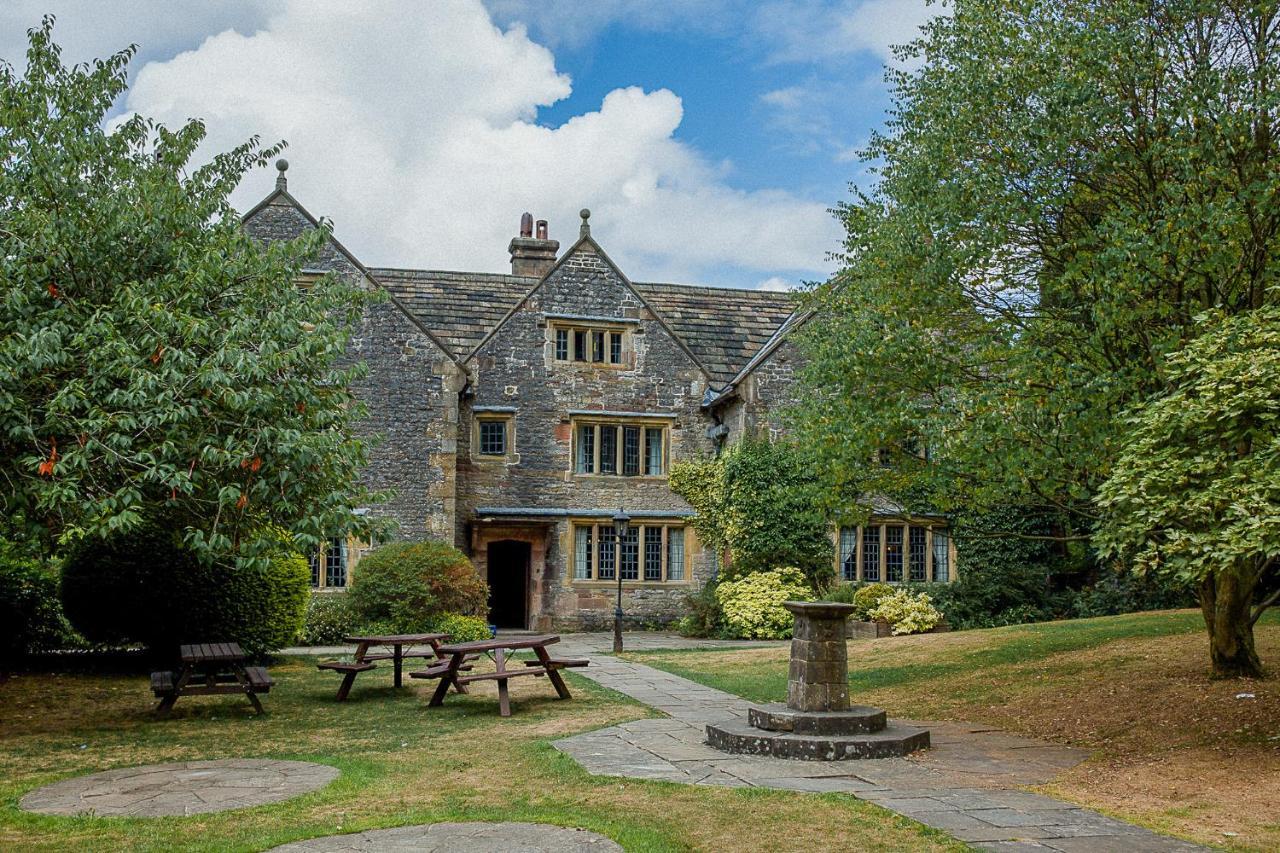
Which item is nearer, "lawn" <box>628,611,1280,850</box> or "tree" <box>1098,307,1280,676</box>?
"lawn" <box>628,611,1280,850</box>

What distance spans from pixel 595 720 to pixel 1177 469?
607cm

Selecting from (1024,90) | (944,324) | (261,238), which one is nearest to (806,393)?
(944,324)

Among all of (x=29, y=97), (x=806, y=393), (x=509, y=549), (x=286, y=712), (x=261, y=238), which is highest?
(x=261, y=238)

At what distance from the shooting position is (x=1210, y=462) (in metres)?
8.79

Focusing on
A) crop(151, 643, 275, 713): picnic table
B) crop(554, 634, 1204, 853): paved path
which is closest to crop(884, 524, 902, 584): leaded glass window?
crop(554, 634, 1204, 853): paved path

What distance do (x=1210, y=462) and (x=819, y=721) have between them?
3790 mm

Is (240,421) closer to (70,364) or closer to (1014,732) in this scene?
(70,364)

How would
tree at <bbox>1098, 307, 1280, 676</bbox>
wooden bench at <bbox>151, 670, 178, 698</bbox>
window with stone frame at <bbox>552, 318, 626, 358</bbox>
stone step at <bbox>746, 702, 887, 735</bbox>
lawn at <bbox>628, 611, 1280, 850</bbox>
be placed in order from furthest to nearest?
window with stone frame at <bbox>552, 318, 626, 358</bbox>, wooden bench at <bbox>151, 670, 178, 698</bbox>, stone step at <bbox>746, 702, 887, 735</bbox>, tree at <bbox>1098, 307, 1280, 676</bbox>, lawn at <bbox>628, 611, 1280, 850</bbox>

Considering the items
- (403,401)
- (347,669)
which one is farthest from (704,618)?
(347,669)

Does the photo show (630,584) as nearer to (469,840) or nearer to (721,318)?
(721,318)

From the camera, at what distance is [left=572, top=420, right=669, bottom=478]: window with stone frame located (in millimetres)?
25984

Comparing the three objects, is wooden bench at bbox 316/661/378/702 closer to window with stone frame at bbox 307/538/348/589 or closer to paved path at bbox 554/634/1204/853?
paved path at bbox 554/634/1204/853

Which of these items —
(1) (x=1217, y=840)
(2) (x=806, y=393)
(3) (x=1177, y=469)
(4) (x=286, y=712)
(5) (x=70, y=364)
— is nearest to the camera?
(1) (x=1217, y=840)

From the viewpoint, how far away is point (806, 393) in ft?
52.5
